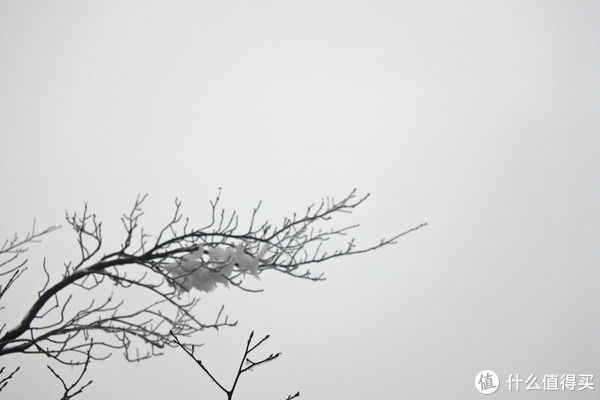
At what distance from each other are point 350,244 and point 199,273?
46.1 inches

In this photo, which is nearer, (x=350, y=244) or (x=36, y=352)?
(x=36, y=352)

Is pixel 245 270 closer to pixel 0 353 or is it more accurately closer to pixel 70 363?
pixel 70 363

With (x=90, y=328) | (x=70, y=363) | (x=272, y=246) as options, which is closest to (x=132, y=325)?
(x=90, y=328)

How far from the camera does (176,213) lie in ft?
11.5

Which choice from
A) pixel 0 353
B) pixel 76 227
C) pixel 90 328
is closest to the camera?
pixel 0 353

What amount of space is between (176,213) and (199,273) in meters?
0.62

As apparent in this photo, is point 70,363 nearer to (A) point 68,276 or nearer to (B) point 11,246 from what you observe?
(A) point 68,276

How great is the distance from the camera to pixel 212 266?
3.17m

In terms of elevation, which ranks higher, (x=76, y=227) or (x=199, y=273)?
(x=76, y=227)

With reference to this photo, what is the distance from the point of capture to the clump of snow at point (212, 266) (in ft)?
10.3

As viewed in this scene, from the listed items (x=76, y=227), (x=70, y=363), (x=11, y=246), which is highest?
(x=11, y=246)

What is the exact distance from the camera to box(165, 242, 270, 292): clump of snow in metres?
3.12

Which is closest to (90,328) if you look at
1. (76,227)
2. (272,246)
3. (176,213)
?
(76,227)

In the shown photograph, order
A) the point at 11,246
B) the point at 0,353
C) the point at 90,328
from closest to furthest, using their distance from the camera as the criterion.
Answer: the point at 0,353, the point at 90,328, the point at 11,246
